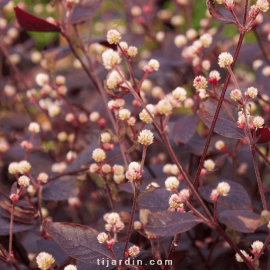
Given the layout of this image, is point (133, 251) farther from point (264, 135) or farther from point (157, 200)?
point (264, 135)

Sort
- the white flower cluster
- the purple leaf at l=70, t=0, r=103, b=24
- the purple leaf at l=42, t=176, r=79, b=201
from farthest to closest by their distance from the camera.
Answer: the purple leaf at l=70, t=0, r=103, b=24, the purple leaf at l=42, t=176, r=79, b=201, the white flower cluster

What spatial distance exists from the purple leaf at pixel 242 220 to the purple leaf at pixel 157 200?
10cm

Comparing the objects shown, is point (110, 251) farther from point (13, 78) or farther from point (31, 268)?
point (13, 78)

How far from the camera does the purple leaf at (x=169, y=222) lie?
20.3 inches

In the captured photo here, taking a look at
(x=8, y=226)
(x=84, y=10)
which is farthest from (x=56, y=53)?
(x=8, y=226)

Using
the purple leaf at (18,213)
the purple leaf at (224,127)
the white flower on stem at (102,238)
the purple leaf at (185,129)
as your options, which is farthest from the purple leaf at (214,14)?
the purple leaf at (18,213)

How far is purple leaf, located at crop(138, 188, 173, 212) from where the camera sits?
1.99 feet

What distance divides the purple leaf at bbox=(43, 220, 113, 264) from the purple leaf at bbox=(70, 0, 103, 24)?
1.87 ft

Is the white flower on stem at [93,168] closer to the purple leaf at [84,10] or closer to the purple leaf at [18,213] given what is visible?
the purple leaf at [18,213]

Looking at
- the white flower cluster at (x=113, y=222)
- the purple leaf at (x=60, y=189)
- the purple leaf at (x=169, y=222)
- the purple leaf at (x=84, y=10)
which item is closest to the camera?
the purple leaf at (x=169, y=222)

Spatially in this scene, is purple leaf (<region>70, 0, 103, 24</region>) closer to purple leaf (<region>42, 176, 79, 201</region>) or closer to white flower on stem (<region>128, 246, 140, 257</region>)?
purple leaf (<region>42, 176, 79, 201</region>)

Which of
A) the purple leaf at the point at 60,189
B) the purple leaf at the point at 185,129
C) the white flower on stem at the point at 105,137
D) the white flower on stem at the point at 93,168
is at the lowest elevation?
the purple leaf at the point at 60,189

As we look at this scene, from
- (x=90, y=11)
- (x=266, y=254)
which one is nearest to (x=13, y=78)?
(x=90, y=11)

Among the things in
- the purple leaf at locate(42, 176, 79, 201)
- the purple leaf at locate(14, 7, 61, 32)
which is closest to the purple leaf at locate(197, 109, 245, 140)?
the purple leaf at locate(42, 176, 79, 201)
